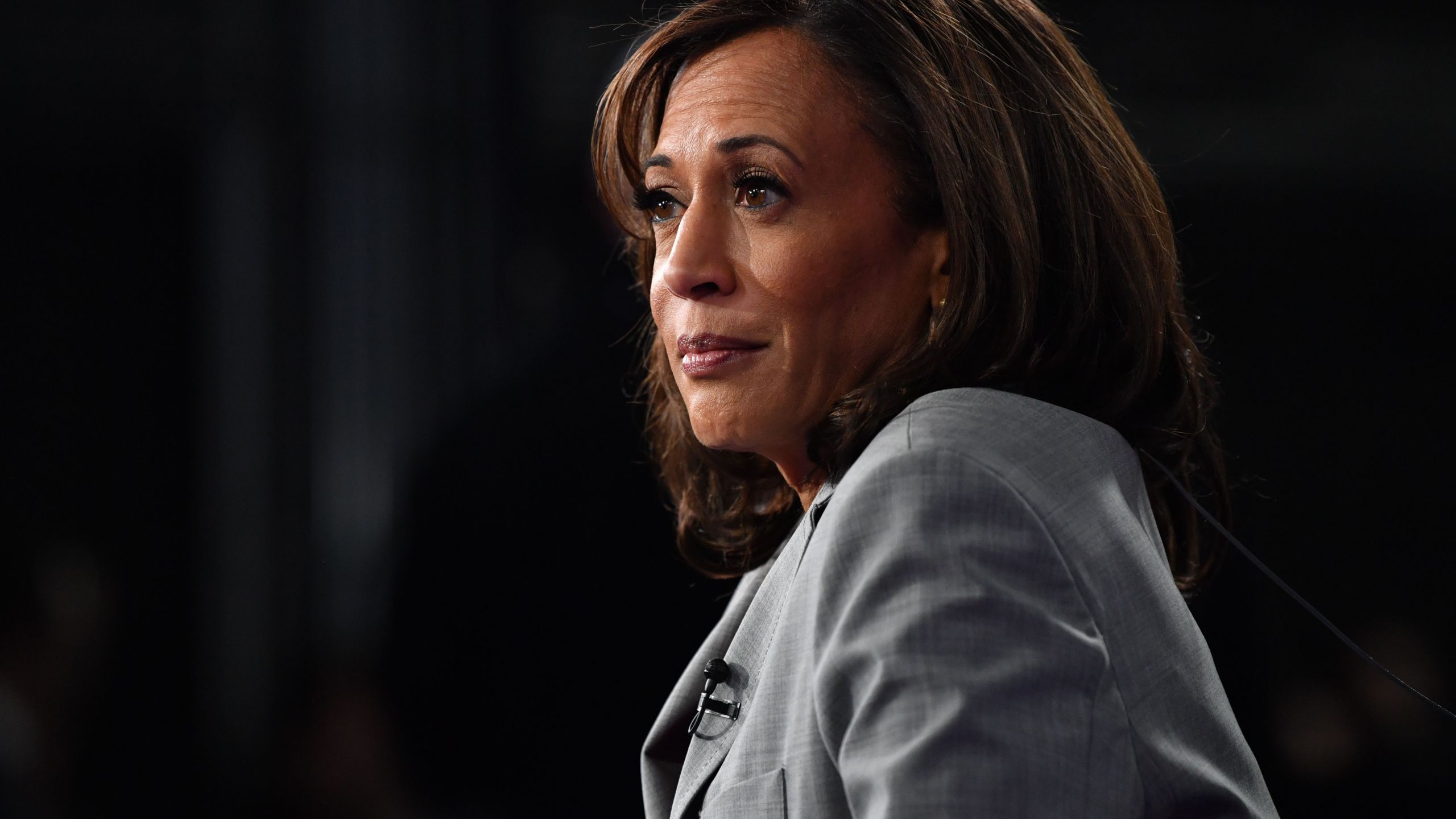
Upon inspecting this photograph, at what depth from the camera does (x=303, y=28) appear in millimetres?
2660

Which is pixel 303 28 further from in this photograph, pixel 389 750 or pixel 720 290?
pixel 720 290

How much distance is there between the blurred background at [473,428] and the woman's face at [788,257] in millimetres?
1246

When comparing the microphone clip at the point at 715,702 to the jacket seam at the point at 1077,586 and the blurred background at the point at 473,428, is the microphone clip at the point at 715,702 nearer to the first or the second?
the jacket seam at the point at 1077,586

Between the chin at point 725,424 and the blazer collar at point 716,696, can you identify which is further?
the chin at point 725,424

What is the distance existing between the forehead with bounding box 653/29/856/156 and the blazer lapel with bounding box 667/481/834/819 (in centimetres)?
34

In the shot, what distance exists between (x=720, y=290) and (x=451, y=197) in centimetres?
158

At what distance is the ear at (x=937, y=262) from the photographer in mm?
1196

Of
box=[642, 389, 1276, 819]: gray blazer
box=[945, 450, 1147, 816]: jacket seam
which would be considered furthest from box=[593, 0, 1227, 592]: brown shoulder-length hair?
box=[945, 450, 1147, 816]: jacket seam

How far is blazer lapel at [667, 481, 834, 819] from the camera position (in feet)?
3.53

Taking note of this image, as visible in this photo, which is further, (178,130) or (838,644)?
(178,130)

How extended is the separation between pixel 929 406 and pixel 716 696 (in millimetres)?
346


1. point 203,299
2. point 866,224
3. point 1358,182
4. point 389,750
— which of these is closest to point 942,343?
point 866,224

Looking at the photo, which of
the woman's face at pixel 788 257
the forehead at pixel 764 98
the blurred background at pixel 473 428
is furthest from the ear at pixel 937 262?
the blurred background at pixel 473 428

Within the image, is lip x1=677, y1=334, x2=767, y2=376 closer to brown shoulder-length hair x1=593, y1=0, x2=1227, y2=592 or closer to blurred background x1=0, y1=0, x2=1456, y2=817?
brown shoulder-length hair x1=593, y1=0, x2=1227, y2=592
